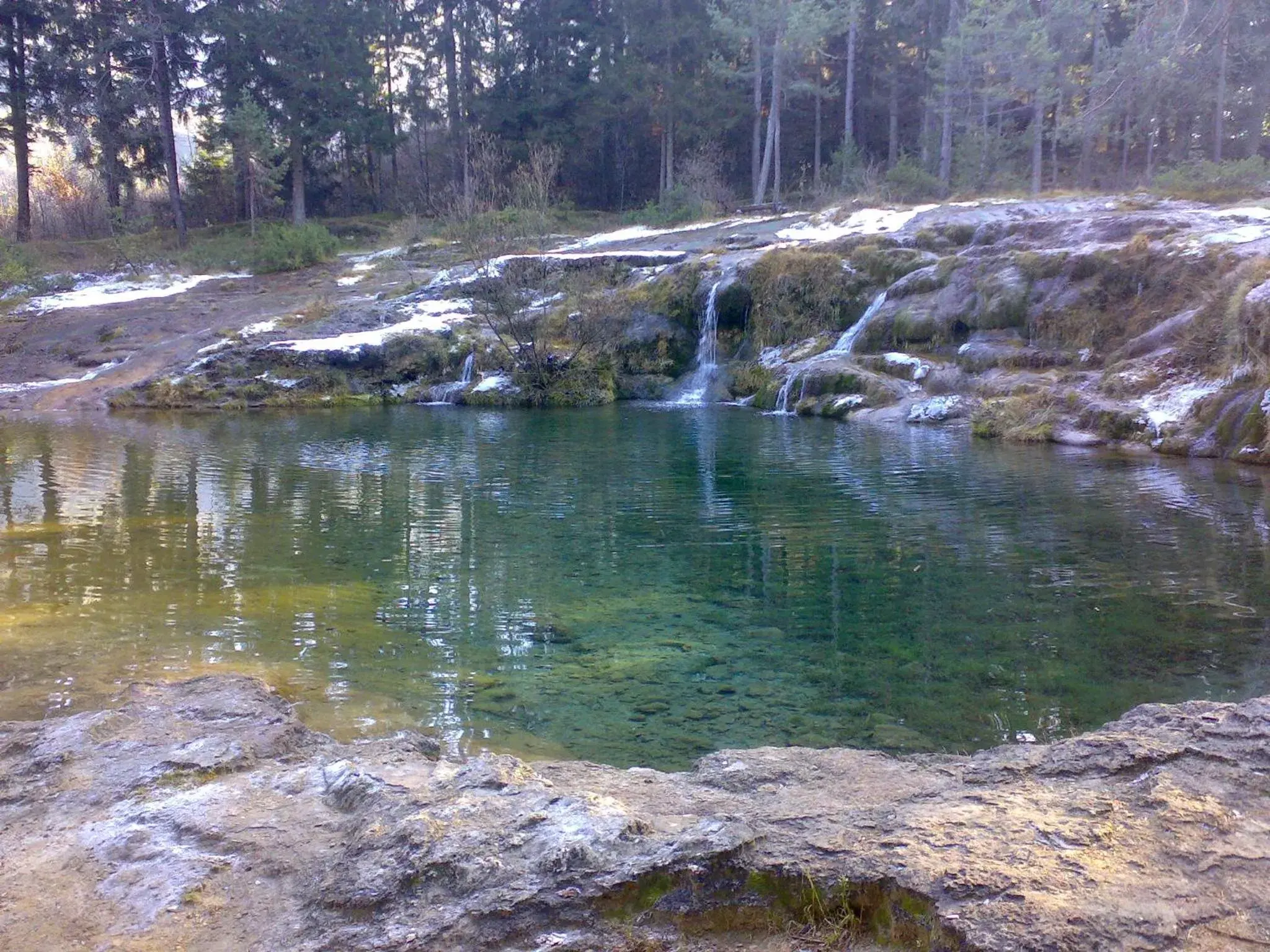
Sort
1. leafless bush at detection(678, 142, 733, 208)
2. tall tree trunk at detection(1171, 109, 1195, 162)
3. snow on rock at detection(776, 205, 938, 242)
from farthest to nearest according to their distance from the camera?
tall tree trunk at detection(1171, 109, 1195, 162), leafless bush at detection(678, 142, 733, 208), snow on rock at detection(776, 205, 938, 242)

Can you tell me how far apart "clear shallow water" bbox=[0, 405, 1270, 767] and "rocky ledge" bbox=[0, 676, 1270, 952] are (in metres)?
1.32

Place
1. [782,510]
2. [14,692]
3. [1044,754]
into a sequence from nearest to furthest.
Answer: [1044,754] → [14,692] → [782,510]

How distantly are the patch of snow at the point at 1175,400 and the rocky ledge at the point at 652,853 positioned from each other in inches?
518

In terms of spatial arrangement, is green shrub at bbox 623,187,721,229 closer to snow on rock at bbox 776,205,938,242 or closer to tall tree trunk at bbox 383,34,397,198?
snow on rock at bbox 776,205,938,242

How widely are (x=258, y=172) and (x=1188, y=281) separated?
1230 inches

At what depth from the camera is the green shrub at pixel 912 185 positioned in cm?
3344

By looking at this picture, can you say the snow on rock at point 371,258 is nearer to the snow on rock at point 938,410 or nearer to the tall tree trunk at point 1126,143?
the snow on rock at point 938,410

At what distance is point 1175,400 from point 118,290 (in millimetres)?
30596

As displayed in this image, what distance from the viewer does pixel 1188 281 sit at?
18.0 meters

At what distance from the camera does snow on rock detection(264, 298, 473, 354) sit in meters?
26.0

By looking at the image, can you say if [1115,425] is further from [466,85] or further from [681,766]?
[466,85]

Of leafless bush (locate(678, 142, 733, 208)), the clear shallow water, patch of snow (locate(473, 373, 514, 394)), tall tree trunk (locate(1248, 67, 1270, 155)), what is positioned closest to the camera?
the clear shallow water

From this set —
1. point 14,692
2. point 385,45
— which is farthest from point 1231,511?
point 385,45

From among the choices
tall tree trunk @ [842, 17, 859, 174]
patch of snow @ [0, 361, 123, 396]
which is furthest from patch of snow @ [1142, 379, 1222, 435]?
patch of snow @ [0, 361, 123, 396]
